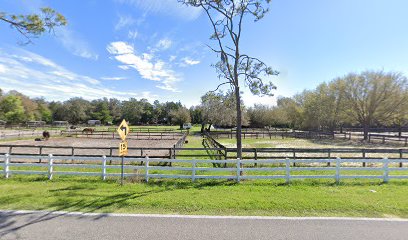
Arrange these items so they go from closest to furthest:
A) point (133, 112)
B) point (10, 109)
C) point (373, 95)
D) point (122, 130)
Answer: point (122, 130), point (373, 95), point (10, 109), point (133, 112)

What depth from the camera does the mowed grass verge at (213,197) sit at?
5.98 meters

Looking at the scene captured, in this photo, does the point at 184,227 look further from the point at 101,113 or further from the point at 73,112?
the point at 101,113

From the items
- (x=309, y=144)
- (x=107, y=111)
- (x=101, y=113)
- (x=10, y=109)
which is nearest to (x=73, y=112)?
(x=101, y=113)

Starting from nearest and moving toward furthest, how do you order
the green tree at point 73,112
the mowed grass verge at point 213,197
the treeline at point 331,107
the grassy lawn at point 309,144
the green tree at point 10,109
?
the mowed grass verge at point 213,197, the grassy lawn at point 309,144, the treeline at point 331,107, the green tree at point 10,109, the green tree at point 73,112

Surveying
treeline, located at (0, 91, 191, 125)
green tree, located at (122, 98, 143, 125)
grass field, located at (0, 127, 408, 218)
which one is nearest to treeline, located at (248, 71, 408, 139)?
grass field, located at (0, 127, 408, 218)

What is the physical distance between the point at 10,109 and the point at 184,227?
8713 centimetres

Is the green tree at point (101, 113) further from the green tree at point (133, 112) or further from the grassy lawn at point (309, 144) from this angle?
the grassy lawn at point (309, 144)

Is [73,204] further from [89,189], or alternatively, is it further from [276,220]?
[276,220]

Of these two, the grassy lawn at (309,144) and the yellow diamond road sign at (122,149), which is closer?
the yellow diamond road sign at (122,149)

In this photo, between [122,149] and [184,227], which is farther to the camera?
[122,149]

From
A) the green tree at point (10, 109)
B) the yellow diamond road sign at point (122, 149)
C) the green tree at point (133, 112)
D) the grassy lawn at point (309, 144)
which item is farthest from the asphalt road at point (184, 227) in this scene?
the green tree at point (133, 112)

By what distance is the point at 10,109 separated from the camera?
226 ft

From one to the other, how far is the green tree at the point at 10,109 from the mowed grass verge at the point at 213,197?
78208mm

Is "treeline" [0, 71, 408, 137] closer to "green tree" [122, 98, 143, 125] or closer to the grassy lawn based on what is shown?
the grassy lawn
